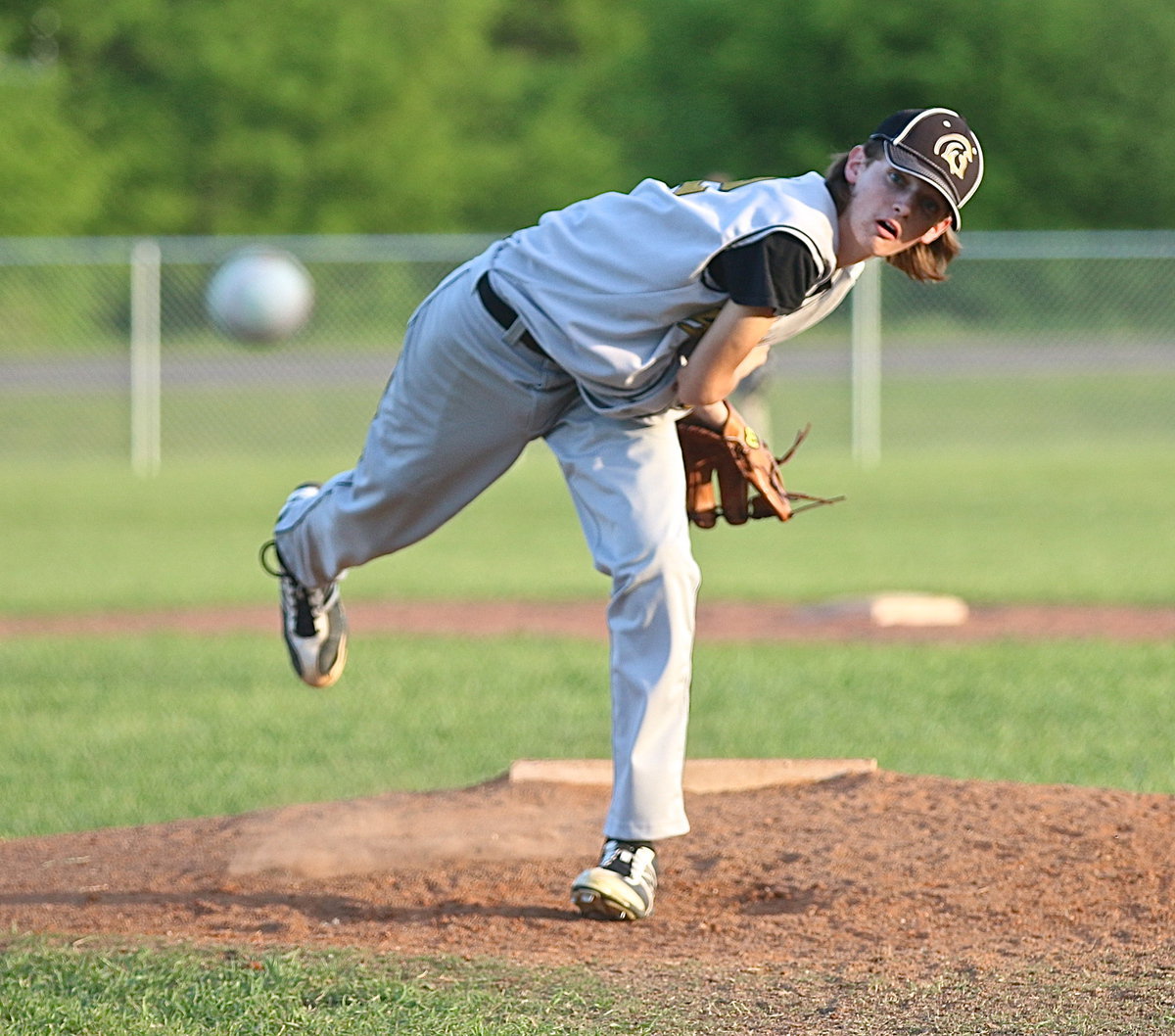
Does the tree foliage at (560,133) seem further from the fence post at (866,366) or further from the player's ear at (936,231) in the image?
the player's ear at (936,231)

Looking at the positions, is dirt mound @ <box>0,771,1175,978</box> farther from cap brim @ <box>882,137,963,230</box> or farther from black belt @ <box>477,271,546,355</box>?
cap brim @ <box>882,137,963,230</box>

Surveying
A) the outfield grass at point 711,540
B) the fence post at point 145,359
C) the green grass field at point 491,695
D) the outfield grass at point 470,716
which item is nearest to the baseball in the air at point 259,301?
the fence post at point 145,359

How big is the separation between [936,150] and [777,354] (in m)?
19.3

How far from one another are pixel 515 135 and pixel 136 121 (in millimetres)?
8429

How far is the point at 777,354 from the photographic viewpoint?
2278 centimetres

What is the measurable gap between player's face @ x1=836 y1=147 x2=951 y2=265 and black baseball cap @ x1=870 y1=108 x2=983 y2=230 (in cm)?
2

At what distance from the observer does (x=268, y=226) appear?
31.9m

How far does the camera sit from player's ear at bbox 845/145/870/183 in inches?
145

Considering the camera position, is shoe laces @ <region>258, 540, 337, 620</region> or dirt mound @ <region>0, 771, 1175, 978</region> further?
shoe laces @ <region>258, 540, 337, 620</region>

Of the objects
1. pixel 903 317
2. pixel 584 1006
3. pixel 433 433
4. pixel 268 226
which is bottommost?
pixel 584 1006

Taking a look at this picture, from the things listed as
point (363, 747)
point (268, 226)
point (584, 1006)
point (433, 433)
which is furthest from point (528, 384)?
point (268, 226)

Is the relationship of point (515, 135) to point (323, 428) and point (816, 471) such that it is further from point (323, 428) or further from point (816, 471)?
point (816, 471)

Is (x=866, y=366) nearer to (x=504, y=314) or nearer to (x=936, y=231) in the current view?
(x=504, y=314)

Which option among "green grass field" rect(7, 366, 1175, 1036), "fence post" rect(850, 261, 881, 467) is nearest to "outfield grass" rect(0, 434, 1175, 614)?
"green grass field" rect(7, 366, 1175, 1036)
